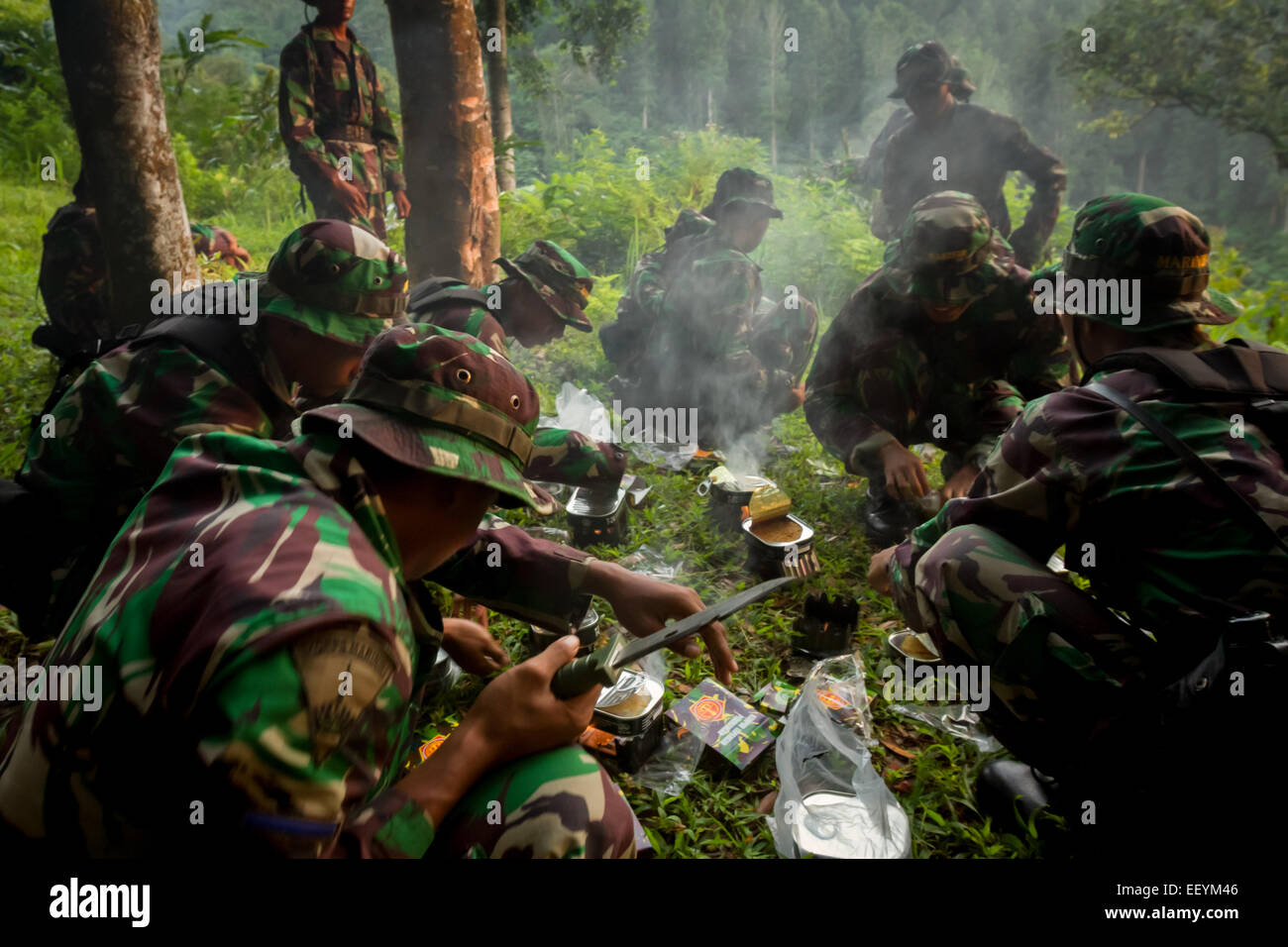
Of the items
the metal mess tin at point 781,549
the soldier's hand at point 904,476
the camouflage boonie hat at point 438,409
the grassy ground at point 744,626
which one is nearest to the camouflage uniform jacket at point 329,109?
the grassy ground at point 744,626

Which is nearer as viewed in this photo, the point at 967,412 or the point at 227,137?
the point at 967,412

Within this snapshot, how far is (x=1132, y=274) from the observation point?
2305 millimetres

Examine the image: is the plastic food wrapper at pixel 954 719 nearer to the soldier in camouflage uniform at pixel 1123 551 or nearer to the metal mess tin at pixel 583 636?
the soldier in camouflage uniform at pixel 1123 551

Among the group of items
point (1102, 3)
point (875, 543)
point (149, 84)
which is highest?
point (1102, 3)

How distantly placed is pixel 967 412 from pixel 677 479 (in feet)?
5.98

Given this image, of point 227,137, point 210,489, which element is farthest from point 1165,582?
point 227,137

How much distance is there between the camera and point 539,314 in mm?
4008

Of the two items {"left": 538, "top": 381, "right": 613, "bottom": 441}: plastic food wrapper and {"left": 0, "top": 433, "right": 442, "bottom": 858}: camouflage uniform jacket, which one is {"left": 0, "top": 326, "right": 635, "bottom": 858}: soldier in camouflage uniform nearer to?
{"left": 0, "top": 433, "right": 442, "bottom": 858}: camouflage uniform jacket

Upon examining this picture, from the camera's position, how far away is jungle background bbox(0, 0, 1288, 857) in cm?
753

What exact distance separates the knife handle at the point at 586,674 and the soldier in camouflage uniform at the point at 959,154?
256 inches

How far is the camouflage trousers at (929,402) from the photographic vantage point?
4.13 meters

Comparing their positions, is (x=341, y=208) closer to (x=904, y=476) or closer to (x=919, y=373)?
(x=919, y=373)
